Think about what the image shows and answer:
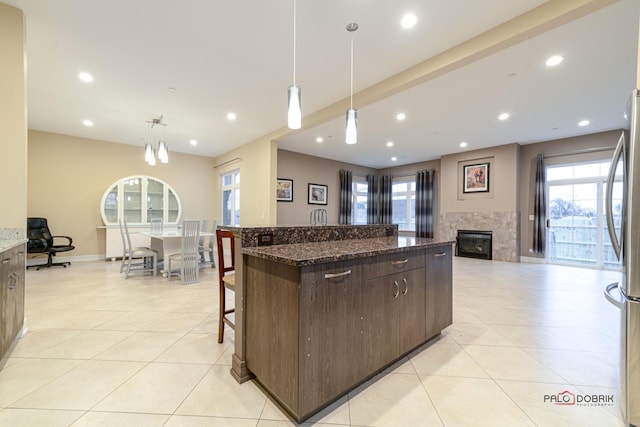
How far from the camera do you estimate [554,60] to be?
300 centimetres

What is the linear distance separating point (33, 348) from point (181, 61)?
308 centimetres

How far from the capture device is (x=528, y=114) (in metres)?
4.62

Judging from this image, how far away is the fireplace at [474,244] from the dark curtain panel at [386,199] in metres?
2.56

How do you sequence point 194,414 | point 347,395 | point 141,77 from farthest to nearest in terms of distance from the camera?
point 141,77
point 347,395
point 194,414

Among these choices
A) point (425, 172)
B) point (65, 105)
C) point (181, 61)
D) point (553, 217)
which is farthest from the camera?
point (425, 172)

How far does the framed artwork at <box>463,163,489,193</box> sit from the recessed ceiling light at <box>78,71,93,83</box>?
7.96m

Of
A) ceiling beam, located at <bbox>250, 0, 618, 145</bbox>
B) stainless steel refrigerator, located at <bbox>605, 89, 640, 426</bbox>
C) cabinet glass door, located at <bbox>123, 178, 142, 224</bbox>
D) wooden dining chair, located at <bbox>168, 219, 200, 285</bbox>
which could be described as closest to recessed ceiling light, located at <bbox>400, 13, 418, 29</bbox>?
ceiling beam, located at <bbox>250, 0, 618, 145</bbox>

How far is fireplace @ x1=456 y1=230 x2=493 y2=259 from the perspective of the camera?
690 centimetres

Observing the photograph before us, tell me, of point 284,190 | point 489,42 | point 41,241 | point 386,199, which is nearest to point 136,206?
point 41,241

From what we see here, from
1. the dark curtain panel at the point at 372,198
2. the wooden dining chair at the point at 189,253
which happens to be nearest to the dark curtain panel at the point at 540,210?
the dark curtain panel at the point at 372,198

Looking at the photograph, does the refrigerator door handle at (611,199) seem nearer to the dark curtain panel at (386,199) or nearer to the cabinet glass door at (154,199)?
the dark curtain panel at (386,199)

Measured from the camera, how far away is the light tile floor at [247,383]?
1487mm

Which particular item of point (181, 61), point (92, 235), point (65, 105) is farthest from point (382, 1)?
point (92, 235)

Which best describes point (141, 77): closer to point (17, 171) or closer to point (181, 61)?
point (181, 61)
